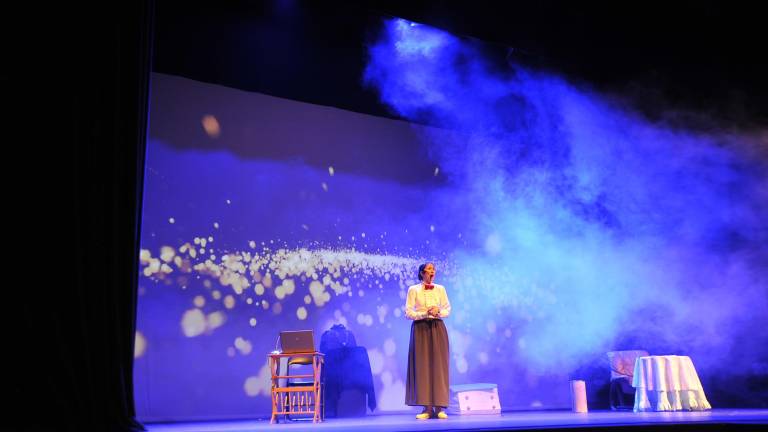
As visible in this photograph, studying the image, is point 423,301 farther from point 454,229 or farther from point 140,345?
point 140,345

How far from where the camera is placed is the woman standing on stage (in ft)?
17.5

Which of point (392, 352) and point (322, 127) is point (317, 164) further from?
point (392, 352)

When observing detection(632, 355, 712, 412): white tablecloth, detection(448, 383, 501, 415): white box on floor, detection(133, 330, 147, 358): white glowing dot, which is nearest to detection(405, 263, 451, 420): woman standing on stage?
detection(448, 383, 501, 415): white box on floor

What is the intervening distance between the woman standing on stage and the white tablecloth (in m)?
1.93

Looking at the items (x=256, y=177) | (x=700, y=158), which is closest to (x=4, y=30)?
(x=256, y=177)

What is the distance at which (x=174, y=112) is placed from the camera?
6.08 meters

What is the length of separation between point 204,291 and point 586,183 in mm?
4435

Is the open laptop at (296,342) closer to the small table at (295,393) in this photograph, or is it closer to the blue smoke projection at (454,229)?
the small table at (295,393)

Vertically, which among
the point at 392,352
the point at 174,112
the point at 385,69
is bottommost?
the point at 392,352

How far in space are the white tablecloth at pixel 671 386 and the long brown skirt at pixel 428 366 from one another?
6.33 feet

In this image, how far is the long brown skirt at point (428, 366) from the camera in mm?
5336

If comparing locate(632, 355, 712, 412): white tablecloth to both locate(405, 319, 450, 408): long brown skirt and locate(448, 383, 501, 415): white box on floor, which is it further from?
locate(405, 319, 450, 408): long brown skirt

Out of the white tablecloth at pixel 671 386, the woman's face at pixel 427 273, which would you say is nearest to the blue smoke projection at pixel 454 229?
the woman's face at pixel 427 273

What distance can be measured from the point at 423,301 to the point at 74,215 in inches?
115
